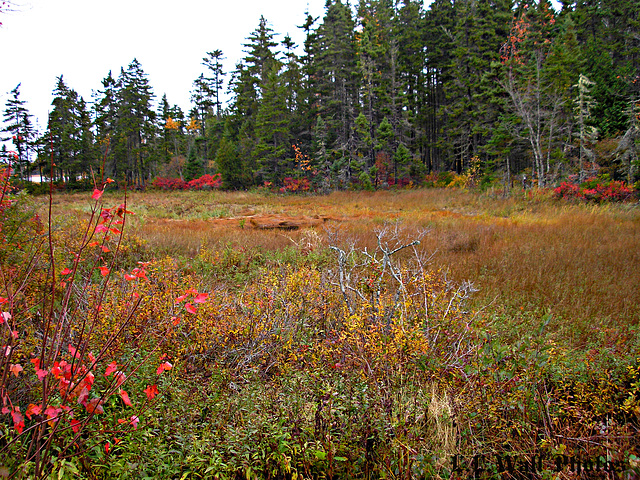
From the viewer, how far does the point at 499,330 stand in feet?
13.2

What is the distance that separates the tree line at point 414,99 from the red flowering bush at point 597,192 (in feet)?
8.86

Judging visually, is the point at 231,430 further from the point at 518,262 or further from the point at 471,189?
the point at 471,189

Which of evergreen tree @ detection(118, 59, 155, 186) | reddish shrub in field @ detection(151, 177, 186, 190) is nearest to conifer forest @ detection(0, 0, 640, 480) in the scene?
reddish shrub in field @ detection(151, 177, 186, 190)

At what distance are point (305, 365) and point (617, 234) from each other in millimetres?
8738

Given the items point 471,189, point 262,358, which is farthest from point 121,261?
point 471,189

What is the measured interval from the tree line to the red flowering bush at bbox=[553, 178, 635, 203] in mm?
2702

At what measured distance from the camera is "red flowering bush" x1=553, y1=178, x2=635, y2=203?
13.8 metres

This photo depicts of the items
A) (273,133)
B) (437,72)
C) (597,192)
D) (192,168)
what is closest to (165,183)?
(192,168)

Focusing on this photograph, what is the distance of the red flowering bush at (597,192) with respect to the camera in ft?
45.4

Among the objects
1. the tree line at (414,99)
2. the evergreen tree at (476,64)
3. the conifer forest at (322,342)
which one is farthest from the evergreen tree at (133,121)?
the evergreen tree at (476,64)

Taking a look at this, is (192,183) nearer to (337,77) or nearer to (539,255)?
(337,77)

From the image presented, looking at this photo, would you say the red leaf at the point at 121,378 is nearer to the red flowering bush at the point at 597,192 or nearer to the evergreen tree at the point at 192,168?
the red flowering bush at the point at 597,192

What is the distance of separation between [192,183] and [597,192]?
29811mm

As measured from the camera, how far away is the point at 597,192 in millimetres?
14406
